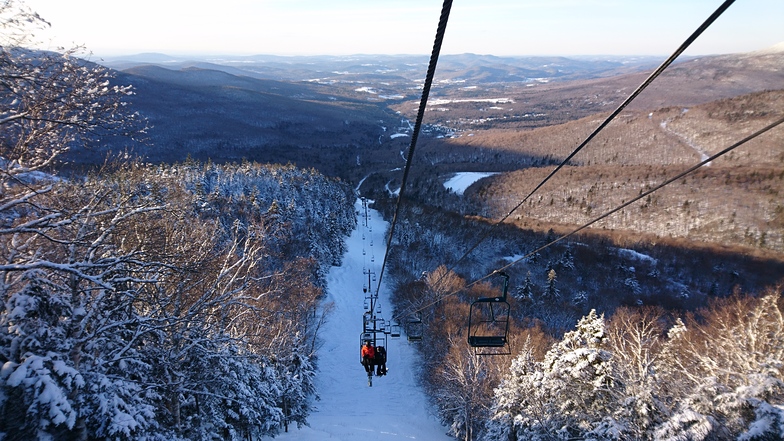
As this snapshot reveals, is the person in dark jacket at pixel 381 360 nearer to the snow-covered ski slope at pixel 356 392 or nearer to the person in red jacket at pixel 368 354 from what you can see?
the person in red jacket at pixel 368 354

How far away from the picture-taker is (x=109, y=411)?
22.7 feet

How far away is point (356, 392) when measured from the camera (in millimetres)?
30672

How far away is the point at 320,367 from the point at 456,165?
3807 inches

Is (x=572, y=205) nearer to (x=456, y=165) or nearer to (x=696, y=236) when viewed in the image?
(x=696, y=236)

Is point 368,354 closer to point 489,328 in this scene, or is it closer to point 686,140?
point 489,328

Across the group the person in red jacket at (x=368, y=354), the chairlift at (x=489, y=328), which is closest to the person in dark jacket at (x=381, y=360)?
the person in red jacket at (x=368, y=354)

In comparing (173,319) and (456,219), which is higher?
(173,319)

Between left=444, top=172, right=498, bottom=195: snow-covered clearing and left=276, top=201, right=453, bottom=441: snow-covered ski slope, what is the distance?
53.9 m

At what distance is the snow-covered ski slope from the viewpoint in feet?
76.1

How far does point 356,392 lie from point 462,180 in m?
79.9

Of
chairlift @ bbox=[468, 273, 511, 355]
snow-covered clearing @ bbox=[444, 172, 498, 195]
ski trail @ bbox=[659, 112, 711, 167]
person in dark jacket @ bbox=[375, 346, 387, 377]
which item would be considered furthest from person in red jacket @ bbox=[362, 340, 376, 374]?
ski trail @ bbox=[659, 112, 711, 167]

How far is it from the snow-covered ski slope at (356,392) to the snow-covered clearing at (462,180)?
177ft

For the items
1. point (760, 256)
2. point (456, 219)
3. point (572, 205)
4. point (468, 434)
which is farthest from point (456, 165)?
point (468, 434)

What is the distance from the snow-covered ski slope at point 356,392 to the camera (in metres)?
23.2
